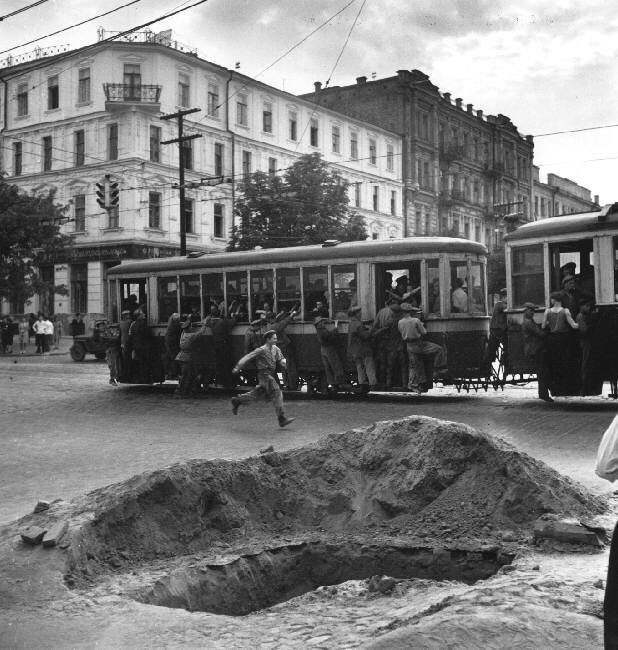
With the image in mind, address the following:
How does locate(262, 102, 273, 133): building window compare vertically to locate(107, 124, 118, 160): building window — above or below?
above

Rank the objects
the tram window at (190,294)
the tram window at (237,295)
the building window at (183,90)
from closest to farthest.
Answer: the tram window at (237,295), the tram window at (190,294), the building window at (183,90)

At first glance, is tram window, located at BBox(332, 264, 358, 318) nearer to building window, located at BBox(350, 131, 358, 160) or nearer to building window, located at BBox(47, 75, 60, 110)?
building window, located at BBox(47, 75, 60, 110)

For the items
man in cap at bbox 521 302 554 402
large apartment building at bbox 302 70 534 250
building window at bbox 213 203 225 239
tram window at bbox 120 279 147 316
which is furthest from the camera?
large apartment building at bbox 302 70 534 250

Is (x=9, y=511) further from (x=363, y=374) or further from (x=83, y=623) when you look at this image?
(x=363, y=374)

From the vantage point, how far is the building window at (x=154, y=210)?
1635 inches

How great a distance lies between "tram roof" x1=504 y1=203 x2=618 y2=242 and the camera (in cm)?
1311

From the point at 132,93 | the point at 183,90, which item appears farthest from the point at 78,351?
the point at 183,90

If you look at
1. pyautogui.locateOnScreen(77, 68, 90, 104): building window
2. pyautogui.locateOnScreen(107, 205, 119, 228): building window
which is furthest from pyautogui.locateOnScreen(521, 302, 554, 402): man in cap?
pyautogui.locateOnScreen(77, 68, 90, 104): building window

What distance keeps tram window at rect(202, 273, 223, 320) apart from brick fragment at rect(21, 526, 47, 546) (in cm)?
1282

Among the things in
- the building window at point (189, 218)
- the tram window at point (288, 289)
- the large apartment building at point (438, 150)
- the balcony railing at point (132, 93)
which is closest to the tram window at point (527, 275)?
the tram window at point (288, 289)

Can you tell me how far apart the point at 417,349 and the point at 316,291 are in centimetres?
267

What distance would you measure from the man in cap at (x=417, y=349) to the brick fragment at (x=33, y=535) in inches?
404

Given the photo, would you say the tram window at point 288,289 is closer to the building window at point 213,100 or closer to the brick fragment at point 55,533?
the brick fragment at point 55,533

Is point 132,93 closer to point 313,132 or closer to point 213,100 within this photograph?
point 213,100
